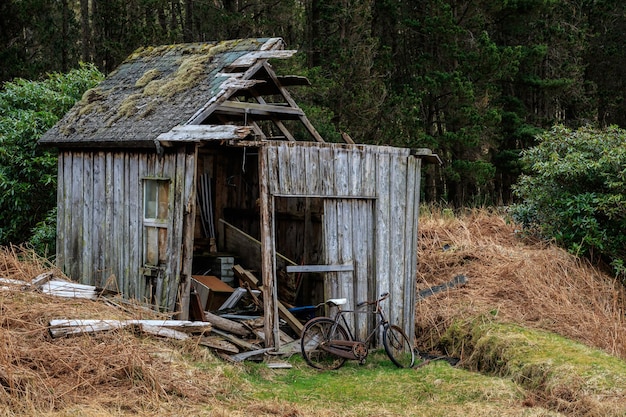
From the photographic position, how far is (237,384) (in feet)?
29.6

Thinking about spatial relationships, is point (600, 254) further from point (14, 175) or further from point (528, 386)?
point (14, 175)

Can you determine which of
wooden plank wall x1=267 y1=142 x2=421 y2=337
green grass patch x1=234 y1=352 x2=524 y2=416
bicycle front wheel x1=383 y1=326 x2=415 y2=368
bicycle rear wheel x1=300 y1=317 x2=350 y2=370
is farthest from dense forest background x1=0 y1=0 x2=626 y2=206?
green grass patch x1=234 y1=352 x2=524 y2=416

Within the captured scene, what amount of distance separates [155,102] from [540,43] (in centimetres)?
1985

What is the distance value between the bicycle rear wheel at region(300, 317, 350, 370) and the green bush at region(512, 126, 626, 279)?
20.5 ft

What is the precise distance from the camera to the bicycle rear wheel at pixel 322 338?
1064 centimetres

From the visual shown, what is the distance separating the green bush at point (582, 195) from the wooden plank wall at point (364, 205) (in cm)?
461

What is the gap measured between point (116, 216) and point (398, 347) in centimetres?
471

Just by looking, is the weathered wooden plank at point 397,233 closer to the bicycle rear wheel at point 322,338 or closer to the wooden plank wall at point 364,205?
the wooden plank wall at point 364,205

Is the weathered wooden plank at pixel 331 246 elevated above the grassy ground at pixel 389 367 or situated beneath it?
elevated above

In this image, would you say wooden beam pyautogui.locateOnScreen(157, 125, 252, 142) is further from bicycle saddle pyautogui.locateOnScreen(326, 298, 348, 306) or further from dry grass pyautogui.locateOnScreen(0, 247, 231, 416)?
bicycle saddle pyautogui.locateOnScreen(326, 298, 348, 306)

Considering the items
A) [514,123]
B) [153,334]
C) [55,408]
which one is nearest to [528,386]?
[153,334]

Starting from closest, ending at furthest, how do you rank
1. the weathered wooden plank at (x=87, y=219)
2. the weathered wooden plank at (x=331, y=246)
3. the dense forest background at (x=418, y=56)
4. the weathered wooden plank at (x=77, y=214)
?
the weathered wooden plank at (x=331, y=246), the weathered wooden plank at (x=87, y=219), the weathered wooden plank at (x=77, y=214), the dense forest background at (x=418, y=56)

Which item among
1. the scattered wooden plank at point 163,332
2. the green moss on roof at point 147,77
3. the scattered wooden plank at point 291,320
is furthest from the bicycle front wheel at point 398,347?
the green moss on roof at point 147,77

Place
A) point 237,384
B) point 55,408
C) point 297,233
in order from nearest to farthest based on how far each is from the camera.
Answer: point 55,408, point 237,384, point 297,233
